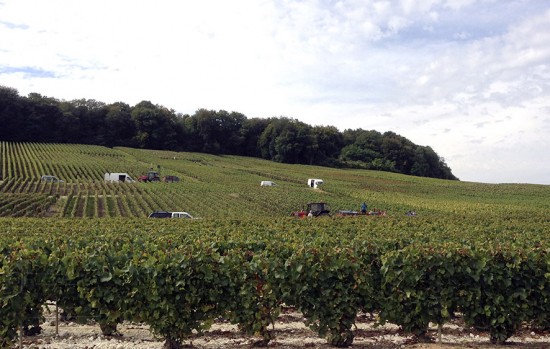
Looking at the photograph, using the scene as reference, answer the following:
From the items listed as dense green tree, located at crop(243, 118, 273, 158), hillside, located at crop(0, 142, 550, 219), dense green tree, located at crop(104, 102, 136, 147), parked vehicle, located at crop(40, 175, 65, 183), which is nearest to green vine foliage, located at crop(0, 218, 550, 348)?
hillside, located at crop(0, 142, 550, 219)

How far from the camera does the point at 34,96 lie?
4508 inches

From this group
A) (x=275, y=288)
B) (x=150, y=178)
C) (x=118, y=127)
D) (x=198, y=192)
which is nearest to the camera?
(x=275, y=288)

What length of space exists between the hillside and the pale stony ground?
26015mm

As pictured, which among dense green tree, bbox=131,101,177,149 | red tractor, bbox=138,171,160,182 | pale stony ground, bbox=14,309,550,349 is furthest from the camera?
dense green tree, bbox=131,101,177,149

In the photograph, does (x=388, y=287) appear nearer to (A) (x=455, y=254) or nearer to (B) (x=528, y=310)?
(A) (x=455, y=254)

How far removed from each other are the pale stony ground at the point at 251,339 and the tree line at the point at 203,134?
356ft

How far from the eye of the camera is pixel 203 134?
12562 centimetres

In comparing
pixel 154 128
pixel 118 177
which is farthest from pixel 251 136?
pixel 118 177

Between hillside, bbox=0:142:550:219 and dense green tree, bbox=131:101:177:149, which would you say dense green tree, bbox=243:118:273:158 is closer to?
dense green tree, bbox=131:101:177:149

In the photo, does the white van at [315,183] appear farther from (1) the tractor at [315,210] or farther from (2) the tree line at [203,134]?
(2) the tree line at [203,134]

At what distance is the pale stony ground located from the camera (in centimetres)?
967

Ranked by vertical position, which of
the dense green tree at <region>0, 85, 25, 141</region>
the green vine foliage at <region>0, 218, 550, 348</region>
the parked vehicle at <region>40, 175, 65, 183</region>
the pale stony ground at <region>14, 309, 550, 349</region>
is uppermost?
the dense green tree at <region>0, 85, 25, 141</region>

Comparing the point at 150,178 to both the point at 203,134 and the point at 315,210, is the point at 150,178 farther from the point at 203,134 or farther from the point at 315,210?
the point at 203,134

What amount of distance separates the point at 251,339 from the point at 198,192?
48026 mm
